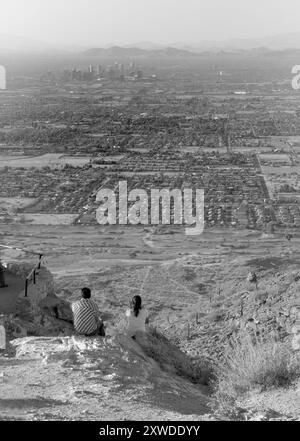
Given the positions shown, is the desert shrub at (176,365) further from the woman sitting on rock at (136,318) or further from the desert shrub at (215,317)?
the desert shrub at (215,317)

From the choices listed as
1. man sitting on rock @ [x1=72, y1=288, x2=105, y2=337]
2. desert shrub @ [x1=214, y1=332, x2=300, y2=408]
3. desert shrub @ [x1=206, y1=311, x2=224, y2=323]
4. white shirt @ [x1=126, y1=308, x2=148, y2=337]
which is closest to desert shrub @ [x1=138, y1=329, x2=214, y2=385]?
white shirt @ [x1=126, y1=308, x2=148, y2=337]

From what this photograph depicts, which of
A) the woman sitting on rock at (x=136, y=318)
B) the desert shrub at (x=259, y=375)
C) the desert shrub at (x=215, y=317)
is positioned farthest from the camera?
the desert shrub at (x=215, y=317)

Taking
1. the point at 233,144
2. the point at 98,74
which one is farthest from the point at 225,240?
the point at 98,74

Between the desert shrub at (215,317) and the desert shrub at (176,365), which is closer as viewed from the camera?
the desert shrub at (176,365)

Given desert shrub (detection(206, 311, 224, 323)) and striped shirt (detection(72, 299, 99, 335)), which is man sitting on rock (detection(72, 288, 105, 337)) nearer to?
striped shirt (detection(72, 299, 99, 335))

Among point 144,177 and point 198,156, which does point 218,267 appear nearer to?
point 144,177

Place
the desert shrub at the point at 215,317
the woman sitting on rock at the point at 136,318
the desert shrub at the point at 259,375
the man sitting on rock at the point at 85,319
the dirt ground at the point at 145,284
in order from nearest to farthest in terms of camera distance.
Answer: the dirt ground at the point at 145,284, the desert shrub at the point at 259,375, the man sitting on rock at the point at 85,319, the woman sitting on rock at the point at 136,318, the desert shrub at the point at 215,317

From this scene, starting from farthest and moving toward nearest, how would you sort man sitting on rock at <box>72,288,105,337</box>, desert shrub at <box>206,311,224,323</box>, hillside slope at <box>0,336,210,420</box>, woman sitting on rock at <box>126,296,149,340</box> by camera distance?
desert shrub at <box>206,311,224,323</box> < woman sitting on rock at <box>126,296,149,340</box> < man sitting on rock at <box>72,288,105,337</box> < hillside slope at <box>0,336,210,420</box>

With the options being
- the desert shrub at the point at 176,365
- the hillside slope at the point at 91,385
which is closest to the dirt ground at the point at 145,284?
the hillside slope at the point at 91,385

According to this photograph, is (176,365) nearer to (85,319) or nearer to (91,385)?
(85,319)

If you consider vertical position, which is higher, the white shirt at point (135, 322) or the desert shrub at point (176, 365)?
the white shirt at point (135, 322)
